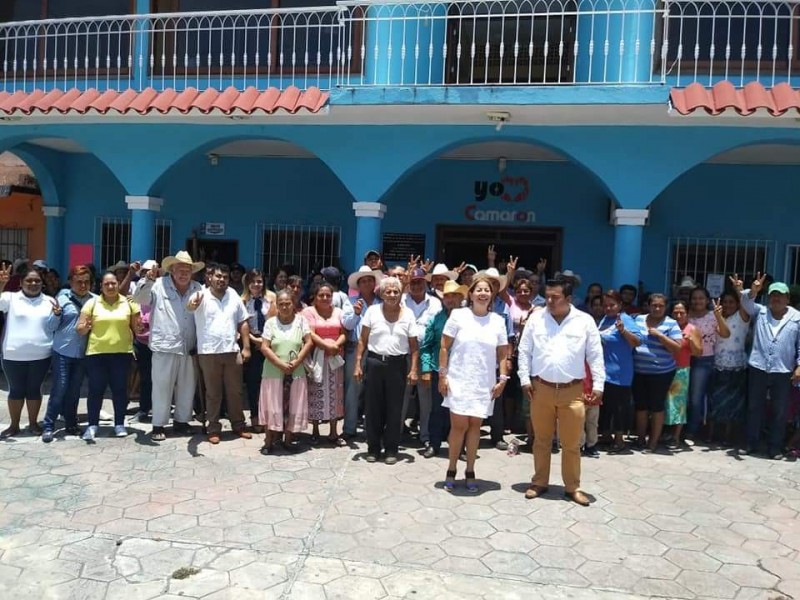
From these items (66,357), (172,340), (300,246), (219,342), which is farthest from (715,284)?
(66,357)

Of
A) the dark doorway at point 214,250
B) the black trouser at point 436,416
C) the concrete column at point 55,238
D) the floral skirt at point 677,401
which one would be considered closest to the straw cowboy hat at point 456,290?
the black trouser at point 436,416

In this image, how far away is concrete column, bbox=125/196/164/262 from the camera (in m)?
8.44

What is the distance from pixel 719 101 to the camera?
20.7 feet

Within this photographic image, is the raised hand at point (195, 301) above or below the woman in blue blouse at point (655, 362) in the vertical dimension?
above

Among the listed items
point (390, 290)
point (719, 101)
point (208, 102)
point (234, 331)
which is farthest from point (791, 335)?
point (208, 102)

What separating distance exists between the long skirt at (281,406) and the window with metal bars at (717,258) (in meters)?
5.80

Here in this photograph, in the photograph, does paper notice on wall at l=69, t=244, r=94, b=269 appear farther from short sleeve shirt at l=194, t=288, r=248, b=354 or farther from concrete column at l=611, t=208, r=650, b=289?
concrete column at l=611, t=208, r=650, b=289

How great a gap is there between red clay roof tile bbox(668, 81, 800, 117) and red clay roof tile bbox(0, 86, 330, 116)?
11.8 feet

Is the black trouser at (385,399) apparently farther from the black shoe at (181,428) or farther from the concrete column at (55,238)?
the concrete column at (55,238)

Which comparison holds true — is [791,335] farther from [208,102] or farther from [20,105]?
[20,105]

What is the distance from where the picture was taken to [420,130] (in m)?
7.67

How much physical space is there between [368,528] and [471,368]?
1.36 m

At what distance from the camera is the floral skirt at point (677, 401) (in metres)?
6.17

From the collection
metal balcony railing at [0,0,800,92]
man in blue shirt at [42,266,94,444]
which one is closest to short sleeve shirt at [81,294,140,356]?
man in blue shirt at [42,266,94,444]
